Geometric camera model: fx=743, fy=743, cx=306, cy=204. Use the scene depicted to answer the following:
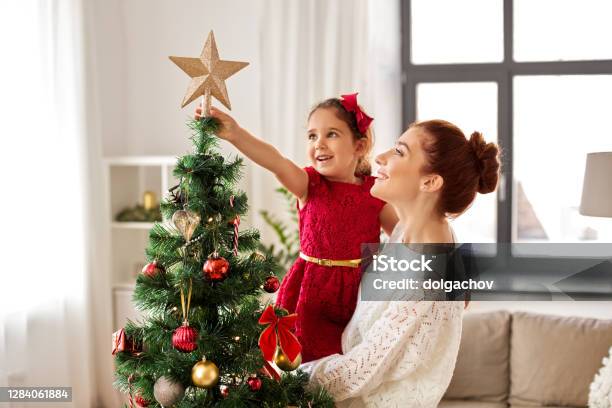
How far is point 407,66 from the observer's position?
440 centimetres

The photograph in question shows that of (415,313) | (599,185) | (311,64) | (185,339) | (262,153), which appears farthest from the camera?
(311,64)

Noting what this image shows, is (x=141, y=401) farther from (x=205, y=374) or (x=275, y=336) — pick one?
(x=275, y=336)

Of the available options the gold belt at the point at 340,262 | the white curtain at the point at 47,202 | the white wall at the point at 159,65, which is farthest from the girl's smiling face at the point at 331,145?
the white wall at the point at 159,65

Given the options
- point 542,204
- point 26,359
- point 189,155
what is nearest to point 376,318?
point 189,155

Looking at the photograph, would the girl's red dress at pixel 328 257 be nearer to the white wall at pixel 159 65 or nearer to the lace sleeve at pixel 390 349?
the lace sleeve at pixel 390 349

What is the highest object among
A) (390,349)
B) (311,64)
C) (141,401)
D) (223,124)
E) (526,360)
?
(311,64)

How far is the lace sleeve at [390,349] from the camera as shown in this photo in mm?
1562

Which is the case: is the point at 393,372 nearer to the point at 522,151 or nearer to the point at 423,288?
the point at 423,288

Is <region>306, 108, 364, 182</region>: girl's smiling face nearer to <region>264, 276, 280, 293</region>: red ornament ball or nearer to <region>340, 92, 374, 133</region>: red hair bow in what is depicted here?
<region>340, 92, 374, 133</region>: red hair bow

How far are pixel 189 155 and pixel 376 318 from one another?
54 centimetres

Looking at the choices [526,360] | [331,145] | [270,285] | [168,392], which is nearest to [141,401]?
[168,392]

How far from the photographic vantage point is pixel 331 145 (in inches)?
77.5

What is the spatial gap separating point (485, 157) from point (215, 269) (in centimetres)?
65

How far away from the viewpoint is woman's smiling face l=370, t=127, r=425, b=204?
166 centimetres
